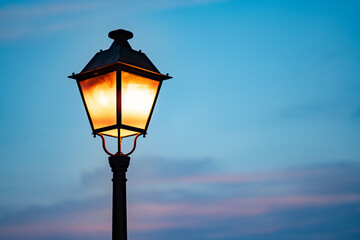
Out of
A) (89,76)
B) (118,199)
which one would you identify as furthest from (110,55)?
(118,199)

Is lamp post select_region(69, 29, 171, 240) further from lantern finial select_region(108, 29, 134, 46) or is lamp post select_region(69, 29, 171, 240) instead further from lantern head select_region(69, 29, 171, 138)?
lantern finial select_region(108, 29, 134, 46)

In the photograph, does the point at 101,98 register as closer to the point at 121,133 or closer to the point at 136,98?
the point at 136,98

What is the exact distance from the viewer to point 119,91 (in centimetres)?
558

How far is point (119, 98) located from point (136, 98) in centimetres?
24

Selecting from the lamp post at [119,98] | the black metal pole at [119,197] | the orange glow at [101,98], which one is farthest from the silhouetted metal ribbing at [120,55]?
the black metal pole at [119,197]

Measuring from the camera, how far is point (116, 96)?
5.57m

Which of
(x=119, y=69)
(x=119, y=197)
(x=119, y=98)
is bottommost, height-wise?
(x=119, y=197)

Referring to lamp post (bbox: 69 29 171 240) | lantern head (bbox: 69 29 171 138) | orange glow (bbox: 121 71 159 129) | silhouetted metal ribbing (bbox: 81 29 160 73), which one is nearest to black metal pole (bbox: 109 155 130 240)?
lamp post (bbox: 69 29 171 240)

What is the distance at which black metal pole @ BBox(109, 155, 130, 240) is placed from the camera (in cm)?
538

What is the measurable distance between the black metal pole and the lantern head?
317 mm

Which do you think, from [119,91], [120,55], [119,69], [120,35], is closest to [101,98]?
[119,91]

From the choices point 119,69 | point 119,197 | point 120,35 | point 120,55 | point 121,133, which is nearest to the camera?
point 119,197

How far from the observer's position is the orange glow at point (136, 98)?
18.5 feet

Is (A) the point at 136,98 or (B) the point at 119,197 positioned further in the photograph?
(A) the point at 136,98
